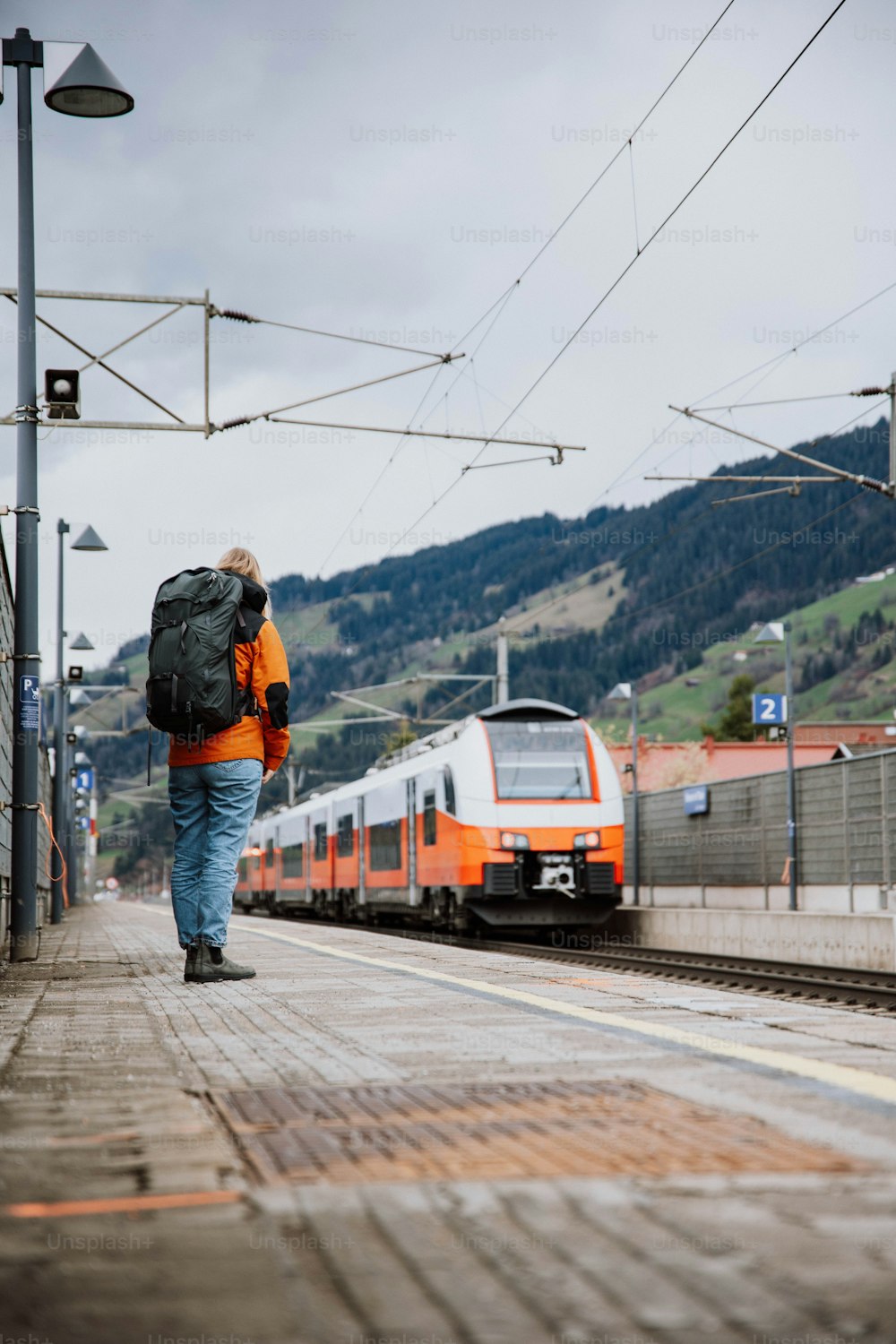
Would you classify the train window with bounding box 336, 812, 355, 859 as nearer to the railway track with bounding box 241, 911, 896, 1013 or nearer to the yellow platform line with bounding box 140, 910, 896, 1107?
the railway track with bounding box 241, 911, 896, 1013

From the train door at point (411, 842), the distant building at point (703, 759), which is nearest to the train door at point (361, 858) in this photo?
the train door at point (411, 842)

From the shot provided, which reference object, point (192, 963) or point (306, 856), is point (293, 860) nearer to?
point (306, 856)

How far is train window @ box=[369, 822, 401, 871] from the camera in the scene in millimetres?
25766

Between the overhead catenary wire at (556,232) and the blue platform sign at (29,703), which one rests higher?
the overhead catenary wire at (556,232)

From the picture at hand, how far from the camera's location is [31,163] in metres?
12.4

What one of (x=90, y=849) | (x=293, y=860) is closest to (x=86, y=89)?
(x=293, y=860)

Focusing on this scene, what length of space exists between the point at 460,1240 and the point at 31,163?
11.4 m

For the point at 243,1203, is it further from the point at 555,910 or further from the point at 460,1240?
the point at 555,910

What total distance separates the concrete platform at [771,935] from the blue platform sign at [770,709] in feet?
13.4

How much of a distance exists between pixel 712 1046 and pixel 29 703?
8036 millimetres

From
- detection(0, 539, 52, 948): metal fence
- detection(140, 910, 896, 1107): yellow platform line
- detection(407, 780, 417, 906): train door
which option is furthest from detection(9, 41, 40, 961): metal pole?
detection(407, 780, 417, 906): train door

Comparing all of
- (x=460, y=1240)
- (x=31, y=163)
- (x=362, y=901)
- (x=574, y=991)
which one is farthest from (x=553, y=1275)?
(x=362, y=901)

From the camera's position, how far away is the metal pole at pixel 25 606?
11.7 m

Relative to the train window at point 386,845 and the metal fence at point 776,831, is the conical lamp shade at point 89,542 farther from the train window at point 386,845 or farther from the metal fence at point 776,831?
the metal fence at point 776,831
